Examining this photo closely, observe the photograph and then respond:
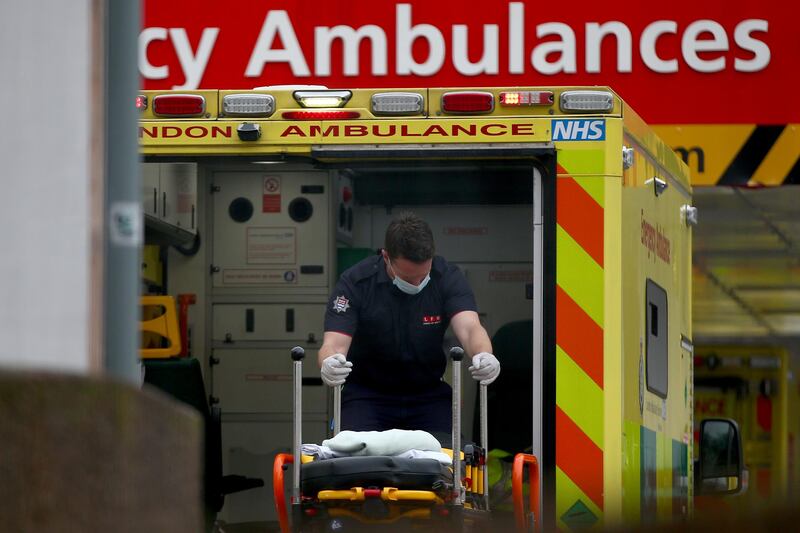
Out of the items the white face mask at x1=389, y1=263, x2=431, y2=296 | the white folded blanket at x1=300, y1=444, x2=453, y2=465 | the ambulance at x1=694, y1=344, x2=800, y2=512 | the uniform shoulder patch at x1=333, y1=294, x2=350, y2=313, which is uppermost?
the white face mask at x1=389, y1=263, x2=431, y2=296

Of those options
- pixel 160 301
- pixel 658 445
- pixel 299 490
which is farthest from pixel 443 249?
pixel 299 490

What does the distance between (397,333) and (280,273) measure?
70.7 inches

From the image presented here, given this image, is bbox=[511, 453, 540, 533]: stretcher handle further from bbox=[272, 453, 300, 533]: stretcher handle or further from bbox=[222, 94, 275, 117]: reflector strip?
bbox=[222, 94, 275, 117]: reflector strip

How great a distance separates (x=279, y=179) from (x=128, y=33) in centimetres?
472

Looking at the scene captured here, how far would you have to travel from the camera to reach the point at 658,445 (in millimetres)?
6508

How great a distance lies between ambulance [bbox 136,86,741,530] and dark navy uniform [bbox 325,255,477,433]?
155 mm

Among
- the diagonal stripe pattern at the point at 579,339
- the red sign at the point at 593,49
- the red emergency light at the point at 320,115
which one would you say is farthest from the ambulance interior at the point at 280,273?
the diagonal stripe pattern at the point at 579,339

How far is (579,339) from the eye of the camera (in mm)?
5707

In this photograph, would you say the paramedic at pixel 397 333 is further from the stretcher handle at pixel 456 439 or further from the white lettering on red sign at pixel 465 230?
the white lettering on red sign at pixel 465 230

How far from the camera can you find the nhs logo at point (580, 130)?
228 inches

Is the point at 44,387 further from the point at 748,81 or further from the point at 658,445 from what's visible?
the point at 748,81

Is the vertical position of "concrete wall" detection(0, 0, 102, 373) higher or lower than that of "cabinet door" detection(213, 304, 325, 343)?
higher

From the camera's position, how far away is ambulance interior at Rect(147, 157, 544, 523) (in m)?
8.03

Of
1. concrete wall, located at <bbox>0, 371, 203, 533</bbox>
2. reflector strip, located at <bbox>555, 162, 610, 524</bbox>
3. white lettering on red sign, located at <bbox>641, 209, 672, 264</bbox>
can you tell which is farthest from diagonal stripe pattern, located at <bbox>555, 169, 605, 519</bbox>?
concrete wall, located at <bbox>0, 371, 203, 533</bbox>
